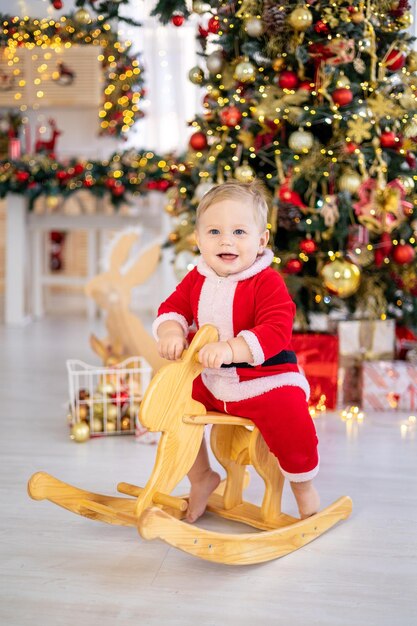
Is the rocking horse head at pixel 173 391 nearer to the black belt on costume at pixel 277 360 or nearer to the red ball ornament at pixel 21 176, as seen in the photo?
the black belt on costume at pixel 277 360

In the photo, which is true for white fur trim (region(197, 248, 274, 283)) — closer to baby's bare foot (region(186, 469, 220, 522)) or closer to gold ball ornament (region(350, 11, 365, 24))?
baby's bare foot (region(186, 469, 220, 522))

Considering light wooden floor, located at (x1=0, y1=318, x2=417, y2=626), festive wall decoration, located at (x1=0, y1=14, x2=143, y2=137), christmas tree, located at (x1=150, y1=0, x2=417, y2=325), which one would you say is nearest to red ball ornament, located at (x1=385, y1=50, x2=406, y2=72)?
christmas tree, located at (x1=150, y1=0, x2=417, y2=325)

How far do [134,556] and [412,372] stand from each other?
5.23 feet

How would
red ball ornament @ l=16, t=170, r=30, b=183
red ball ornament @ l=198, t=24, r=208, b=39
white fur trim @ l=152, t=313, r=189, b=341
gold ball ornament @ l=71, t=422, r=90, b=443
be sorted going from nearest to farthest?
1. white fur trim @ l=152, t=313, r=189, b=341
2. gold ball ornament @ l=71, t=422, r=90, b=443
3. red ball ornament @ l=198, t=24, r=208, b=39
4. red ball ornament @ l=16, t=170, r=30, b=183

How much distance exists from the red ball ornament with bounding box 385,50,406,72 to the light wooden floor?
1.38 metres

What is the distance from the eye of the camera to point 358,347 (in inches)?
126

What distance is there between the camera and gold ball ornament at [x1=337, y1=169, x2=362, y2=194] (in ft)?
9.64

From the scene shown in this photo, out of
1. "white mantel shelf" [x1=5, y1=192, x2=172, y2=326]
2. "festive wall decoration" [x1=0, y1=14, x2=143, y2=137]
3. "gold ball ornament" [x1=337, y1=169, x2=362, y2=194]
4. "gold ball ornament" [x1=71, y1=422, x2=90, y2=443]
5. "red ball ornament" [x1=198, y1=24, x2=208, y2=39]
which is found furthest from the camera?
"festive wall decoration" [x1=0, y1=14, x2=143, y2=137]

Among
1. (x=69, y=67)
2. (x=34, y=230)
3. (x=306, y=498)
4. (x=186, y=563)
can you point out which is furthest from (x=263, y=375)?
(x=69, y=67)

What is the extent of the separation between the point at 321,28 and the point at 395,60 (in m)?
0.30

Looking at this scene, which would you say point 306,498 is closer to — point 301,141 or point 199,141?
point 301,141

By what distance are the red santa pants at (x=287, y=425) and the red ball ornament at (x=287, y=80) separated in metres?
1.47

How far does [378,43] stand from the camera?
10.3ft

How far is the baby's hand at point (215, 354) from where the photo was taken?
1759mm
